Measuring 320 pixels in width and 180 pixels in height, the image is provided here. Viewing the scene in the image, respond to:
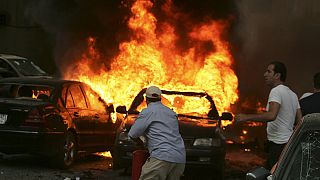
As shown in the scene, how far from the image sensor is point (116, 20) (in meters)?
16.8

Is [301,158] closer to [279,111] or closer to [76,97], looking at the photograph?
[279,111]

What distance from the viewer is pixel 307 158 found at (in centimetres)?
A: 409

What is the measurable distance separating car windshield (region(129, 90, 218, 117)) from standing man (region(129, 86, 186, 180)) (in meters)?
4.23

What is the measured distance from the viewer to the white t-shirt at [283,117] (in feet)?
20.8

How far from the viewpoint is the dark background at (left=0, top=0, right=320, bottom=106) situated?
1630 cm

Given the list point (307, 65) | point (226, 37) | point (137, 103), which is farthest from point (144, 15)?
point (137, 103)

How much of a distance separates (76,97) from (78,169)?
1.37 m

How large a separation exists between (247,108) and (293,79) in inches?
64.8

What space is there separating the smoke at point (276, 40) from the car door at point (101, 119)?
6.54 metres

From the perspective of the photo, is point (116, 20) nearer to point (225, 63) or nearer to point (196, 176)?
point (225, 63)

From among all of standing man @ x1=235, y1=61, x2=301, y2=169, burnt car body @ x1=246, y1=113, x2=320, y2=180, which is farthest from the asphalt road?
burnt car body @ x1=246, y1=113, x2=320, y2=180

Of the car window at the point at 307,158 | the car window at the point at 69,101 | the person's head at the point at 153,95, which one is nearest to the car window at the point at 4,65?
the car window at the point at 69,101

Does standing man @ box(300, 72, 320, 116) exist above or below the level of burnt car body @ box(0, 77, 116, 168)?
above

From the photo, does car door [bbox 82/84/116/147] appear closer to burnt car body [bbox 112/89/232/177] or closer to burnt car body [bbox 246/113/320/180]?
burnt car body [bbox 112/89/232/177]
